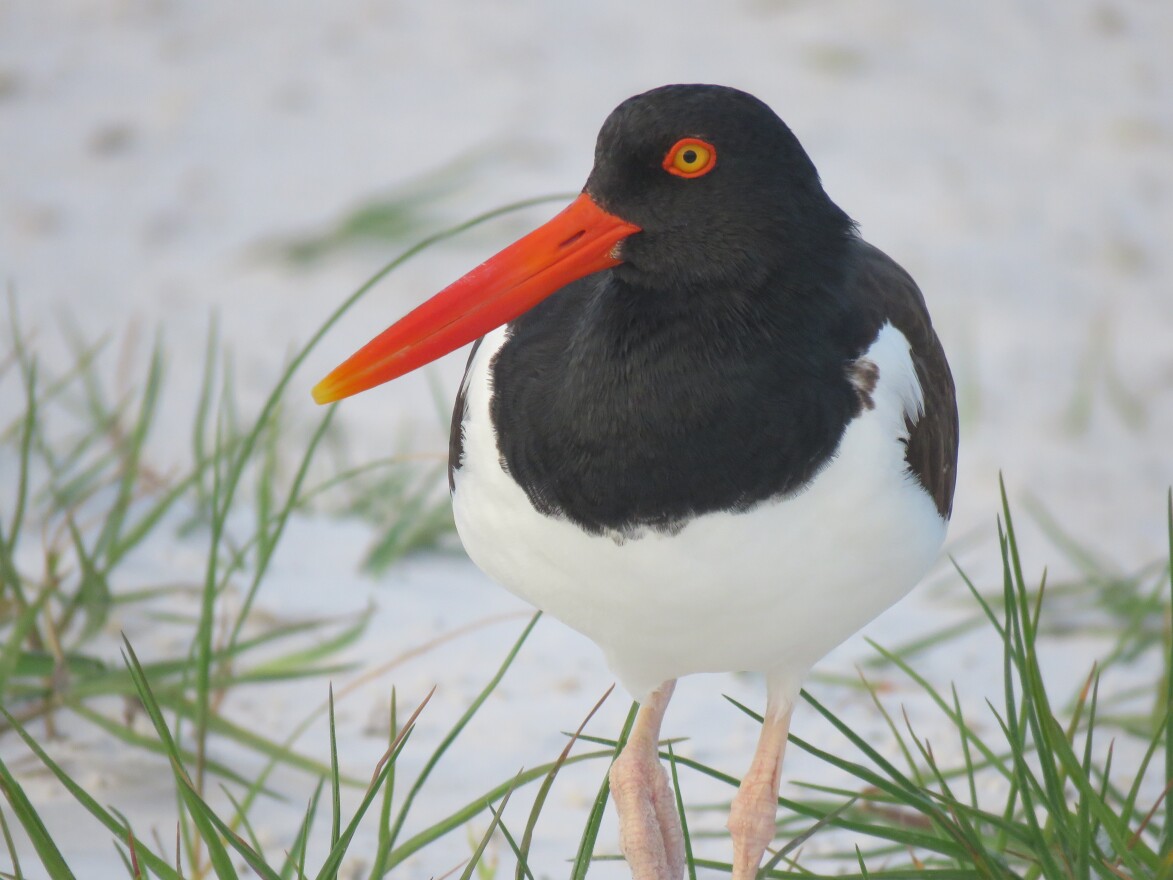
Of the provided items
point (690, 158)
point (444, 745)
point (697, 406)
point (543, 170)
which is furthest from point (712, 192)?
point (543, 170)

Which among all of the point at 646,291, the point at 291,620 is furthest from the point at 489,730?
the point at 646,291

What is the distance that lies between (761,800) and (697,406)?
0.69 m

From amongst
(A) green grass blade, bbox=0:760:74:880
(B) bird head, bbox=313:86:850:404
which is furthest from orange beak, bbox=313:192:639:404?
(A) green grass blade, bbox=0:760:74:880

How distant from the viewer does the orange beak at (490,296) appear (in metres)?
1.92

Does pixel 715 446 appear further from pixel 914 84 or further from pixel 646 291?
pixel 914 84

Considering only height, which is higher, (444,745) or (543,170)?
(543,170)

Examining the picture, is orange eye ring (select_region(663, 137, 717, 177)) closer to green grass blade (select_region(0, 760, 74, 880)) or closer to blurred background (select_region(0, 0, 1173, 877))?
green grass blade (select_region(0, 760, 74, 880))

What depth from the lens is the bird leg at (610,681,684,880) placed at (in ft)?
7.54

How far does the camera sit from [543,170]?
6.51m

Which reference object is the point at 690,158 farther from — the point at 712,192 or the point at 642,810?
the point at 642,810

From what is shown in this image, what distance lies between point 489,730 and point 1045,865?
138 cm

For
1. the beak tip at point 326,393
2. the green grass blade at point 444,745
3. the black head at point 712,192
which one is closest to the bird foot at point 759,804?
the green grass blade at point 444,745

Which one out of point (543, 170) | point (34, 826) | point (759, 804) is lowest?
point (34, 826)

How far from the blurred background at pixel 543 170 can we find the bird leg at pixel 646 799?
8.65 ft
